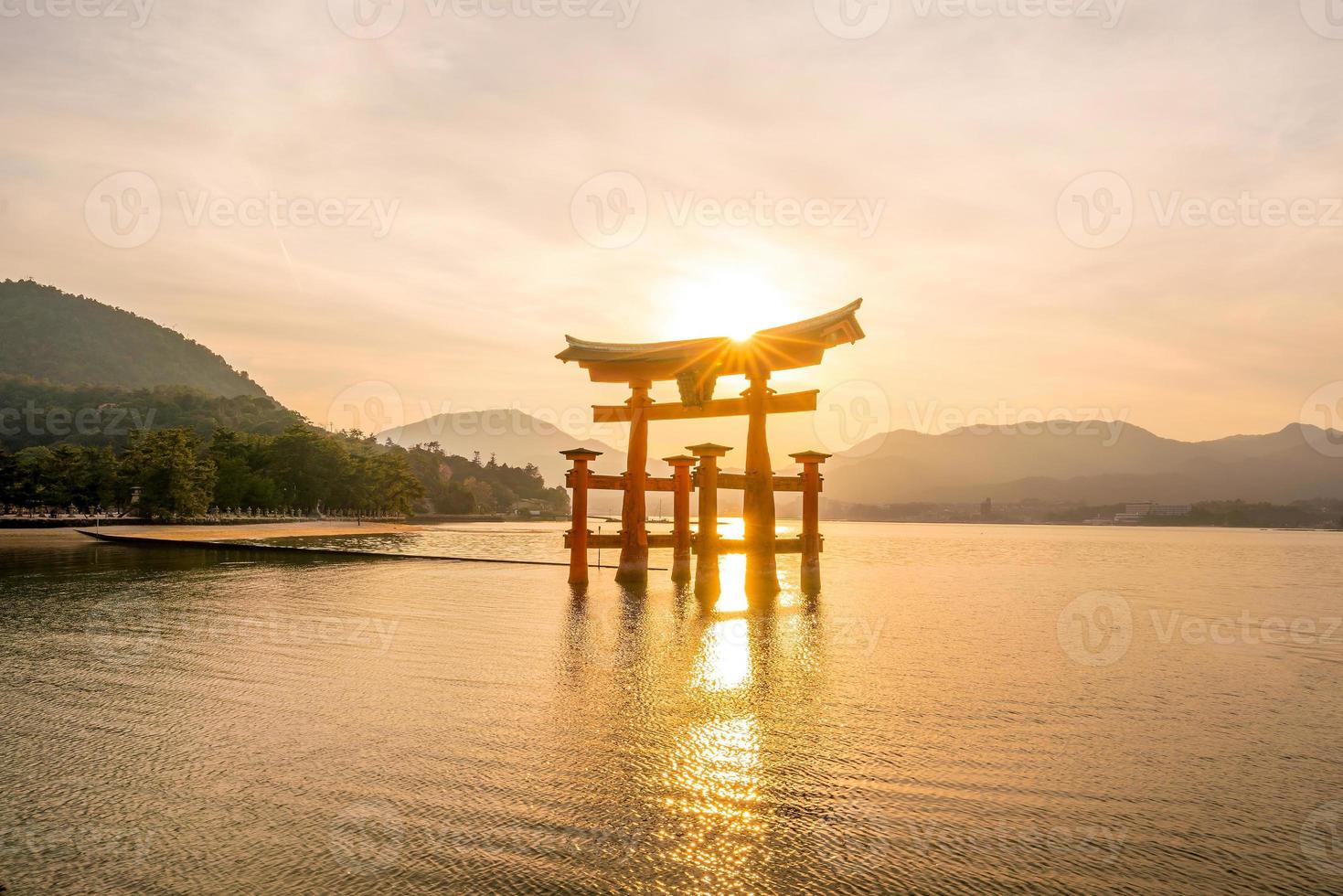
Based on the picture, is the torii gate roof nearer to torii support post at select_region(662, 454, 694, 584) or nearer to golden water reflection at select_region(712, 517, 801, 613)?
torii support post at select_region(662, 454, 694, 584)

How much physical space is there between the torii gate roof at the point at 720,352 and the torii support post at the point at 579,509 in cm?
253

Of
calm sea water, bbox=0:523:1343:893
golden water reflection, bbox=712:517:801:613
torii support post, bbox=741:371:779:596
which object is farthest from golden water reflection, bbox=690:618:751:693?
torii support post, bbox=741:371:779:596

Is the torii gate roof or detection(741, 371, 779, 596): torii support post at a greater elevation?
the torii gate roof

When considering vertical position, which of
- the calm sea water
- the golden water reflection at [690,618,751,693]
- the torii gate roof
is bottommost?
the golden water reflection at [690,618,751,693]

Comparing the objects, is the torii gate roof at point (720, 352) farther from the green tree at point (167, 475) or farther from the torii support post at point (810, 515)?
the green tree at point (167, 475)

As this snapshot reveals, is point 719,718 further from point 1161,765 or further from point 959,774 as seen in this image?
point 1161,765

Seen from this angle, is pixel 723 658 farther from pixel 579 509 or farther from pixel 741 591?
pixel 741 591

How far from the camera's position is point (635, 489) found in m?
21.2

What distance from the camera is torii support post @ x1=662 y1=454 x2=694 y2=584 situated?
21562 mm

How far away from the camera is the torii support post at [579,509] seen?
20156mm

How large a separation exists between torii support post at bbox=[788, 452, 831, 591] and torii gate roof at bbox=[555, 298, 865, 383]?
2760 millimetres

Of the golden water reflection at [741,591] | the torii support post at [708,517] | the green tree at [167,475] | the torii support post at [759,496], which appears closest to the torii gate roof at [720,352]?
the torii support post at [759,496]

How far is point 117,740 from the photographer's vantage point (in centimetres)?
648

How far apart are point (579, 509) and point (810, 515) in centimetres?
636
